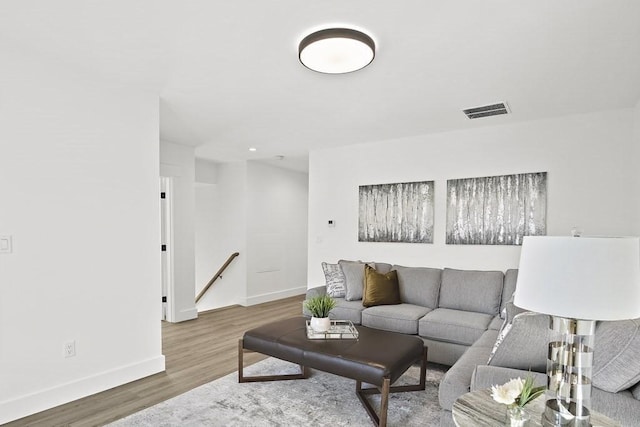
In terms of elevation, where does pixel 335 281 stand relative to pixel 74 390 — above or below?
above

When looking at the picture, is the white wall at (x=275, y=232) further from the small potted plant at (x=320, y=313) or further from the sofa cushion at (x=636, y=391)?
the sofa cushion at (x=636, y=391)

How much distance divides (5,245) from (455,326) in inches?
137

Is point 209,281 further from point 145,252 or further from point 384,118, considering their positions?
point 384,118

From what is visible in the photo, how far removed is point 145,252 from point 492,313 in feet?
10.8

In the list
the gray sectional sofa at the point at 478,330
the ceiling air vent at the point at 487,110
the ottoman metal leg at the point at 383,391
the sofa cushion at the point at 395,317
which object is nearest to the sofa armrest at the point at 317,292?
the gray sectional sofa at the point at 478,330

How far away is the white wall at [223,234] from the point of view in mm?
6277

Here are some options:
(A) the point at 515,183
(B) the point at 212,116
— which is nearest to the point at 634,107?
(A) the point at 515,183

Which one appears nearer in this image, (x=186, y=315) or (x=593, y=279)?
(x=593, y=279)

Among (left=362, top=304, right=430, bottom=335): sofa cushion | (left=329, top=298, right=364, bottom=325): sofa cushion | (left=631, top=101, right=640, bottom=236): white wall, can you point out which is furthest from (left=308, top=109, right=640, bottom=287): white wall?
(left=329, top=298, right=364, bottom=325): sofa cushion

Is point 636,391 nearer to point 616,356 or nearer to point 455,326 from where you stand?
point 616,356

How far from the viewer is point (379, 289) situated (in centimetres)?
393

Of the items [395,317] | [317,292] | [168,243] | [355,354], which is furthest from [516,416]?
[168,243]

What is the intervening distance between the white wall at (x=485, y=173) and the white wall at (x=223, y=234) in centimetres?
146

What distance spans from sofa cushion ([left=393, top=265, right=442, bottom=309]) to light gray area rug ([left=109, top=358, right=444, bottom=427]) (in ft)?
3.06
